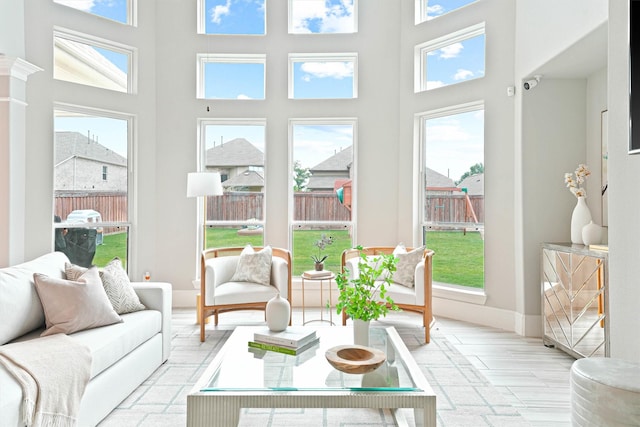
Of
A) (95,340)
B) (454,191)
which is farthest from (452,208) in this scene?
(95,340)

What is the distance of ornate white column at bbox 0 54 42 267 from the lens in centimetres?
384

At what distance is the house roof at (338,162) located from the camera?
540 centimetres

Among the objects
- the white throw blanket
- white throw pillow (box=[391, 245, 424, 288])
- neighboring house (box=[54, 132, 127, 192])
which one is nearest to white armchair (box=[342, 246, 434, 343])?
white throw pillow (box=[391, 245, 424, 288])

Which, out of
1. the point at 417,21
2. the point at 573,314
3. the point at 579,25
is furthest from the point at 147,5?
the point at 573,314

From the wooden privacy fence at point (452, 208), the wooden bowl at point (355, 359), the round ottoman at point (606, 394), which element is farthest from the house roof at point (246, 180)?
the round ottoman at point (606, 394)

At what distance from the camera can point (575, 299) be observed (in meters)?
3.38

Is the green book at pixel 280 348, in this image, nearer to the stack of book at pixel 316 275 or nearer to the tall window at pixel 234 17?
the stack of book at pixel 316 275

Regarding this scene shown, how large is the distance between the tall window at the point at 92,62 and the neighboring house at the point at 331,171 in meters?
2.39

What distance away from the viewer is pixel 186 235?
5270 mm

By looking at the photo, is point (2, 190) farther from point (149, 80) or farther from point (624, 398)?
point (624, 398)

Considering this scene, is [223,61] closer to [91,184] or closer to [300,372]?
[91,184]

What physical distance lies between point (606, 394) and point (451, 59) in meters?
4.05

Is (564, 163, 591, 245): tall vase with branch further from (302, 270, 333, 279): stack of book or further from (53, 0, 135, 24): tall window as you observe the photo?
(53, 0, 135, 24): tall window

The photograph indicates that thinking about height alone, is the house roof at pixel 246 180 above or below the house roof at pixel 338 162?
below
